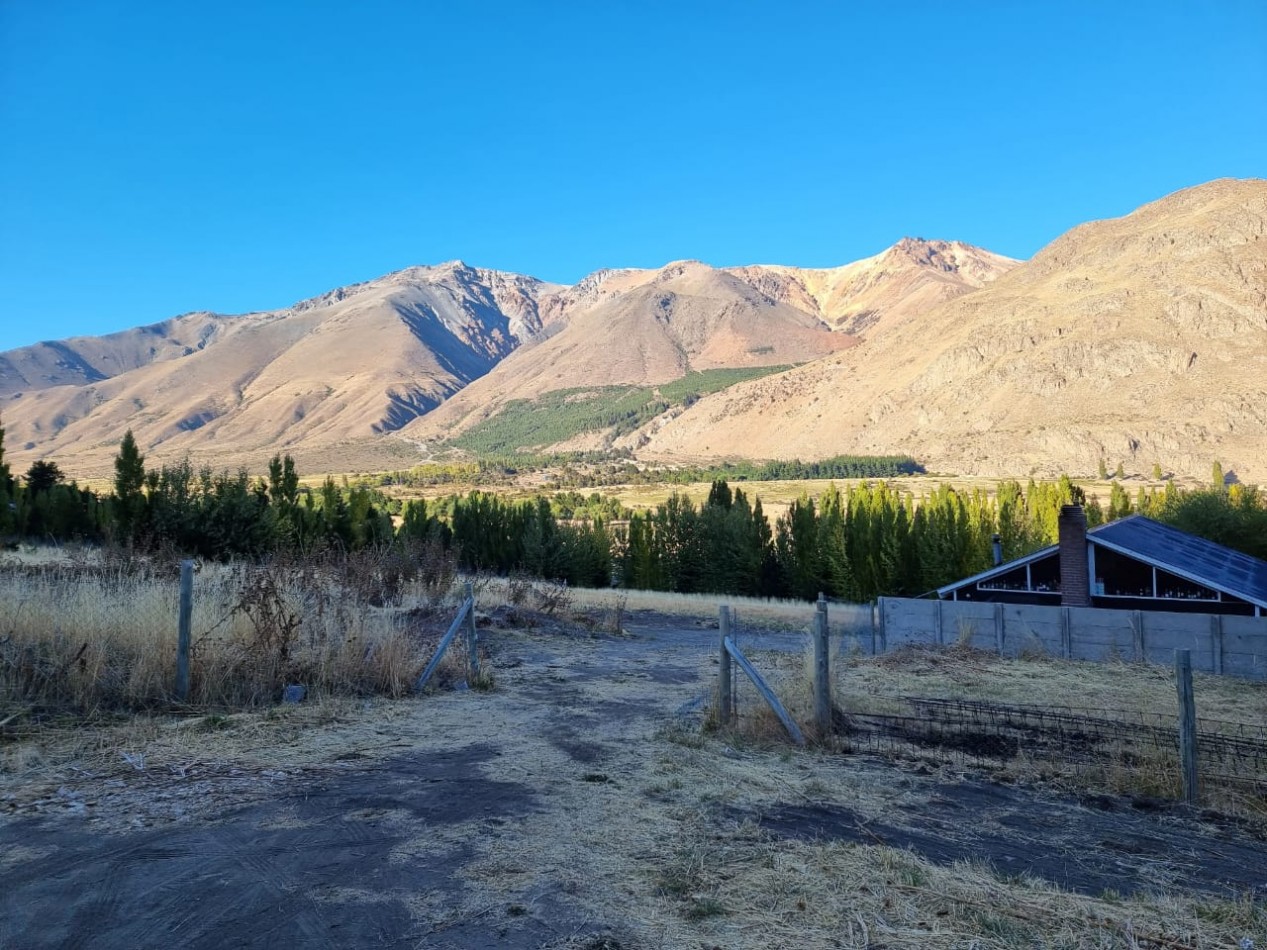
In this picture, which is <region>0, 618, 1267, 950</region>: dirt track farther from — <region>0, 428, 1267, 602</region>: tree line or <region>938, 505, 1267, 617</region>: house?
<region>0, 428, 1267, 602</region>: tree line

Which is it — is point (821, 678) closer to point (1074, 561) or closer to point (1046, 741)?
point (1046, 741)

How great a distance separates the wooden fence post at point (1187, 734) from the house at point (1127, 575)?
17.4m

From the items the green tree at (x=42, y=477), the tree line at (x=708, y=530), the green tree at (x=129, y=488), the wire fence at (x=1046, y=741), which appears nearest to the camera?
the wire fence at (x=1046, y=741)

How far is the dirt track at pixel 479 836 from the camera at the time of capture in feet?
13.9

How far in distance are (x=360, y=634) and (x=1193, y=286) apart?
611ft

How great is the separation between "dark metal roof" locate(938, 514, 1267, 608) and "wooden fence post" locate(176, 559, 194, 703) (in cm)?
2327

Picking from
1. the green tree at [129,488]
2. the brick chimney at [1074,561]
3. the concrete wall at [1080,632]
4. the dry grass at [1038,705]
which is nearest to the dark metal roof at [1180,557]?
the brick chimney at [1074,561]

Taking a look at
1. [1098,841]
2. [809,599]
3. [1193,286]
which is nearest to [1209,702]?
[1098,841]

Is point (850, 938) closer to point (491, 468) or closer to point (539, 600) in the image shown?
point (539, 600)

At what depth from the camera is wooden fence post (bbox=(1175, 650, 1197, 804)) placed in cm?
706

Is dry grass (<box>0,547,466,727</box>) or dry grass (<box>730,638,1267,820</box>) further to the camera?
dry grass (<box>0,547,466,727</box>)

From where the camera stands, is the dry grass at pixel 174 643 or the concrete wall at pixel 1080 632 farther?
the concrete wall at pixel 1080 632

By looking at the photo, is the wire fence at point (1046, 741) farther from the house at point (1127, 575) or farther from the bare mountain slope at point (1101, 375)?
the bare mountain slope at point (1101, 375)

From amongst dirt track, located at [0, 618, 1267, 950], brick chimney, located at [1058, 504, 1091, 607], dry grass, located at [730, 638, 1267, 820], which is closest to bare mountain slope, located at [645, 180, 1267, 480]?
brick chimney, located at [1058, 504, 1091, 607]
